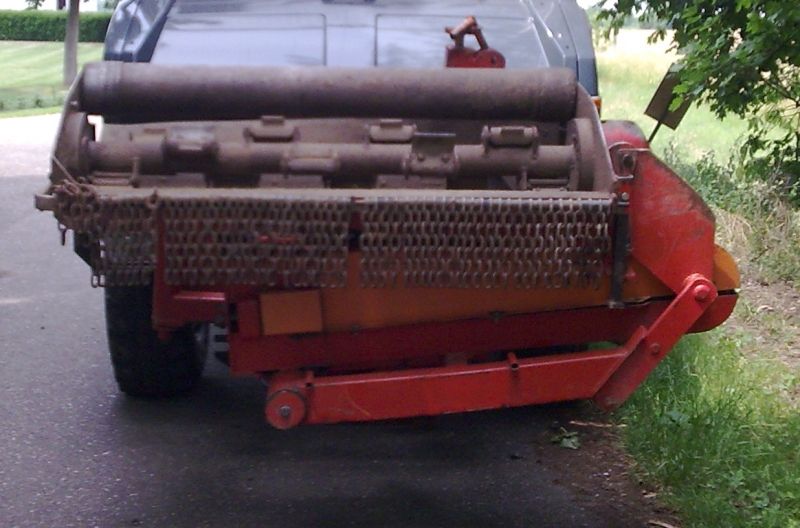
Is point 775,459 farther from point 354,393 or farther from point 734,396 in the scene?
point 354,393

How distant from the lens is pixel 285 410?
404 cm

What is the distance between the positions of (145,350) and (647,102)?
1840 centimetres

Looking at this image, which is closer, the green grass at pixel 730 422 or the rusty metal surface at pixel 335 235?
the rusty metal surface at pixel 335 235

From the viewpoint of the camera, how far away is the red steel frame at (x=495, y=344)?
4035mm

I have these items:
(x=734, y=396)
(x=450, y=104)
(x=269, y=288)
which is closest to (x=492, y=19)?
(x=450, y=104)

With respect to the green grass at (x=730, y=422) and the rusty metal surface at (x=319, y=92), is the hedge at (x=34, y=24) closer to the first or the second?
the green grass at (x=730, y=422)

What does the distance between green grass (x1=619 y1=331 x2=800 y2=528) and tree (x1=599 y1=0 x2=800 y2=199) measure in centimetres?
175

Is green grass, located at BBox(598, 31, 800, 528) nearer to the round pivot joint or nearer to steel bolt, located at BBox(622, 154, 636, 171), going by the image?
steel bolt, located at BBox(622, 154, 636, 171)

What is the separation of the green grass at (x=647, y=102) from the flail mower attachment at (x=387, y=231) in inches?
237

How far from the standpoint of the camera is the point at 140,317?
5418 millimetres

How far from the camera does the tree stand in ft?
21.6

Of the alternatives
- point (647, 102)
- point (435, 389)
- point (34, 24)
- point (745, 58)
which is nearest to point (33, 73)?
point (34, 24)

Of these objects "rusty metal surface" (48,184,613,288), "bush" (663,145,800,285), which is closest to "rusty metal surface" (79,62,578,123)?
"rusty metal surface" (48,184,613,288)

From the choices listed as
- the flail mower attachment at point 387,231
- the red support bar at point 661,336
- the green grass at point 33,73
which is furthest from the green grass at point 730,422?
the green grass at point 33,73
